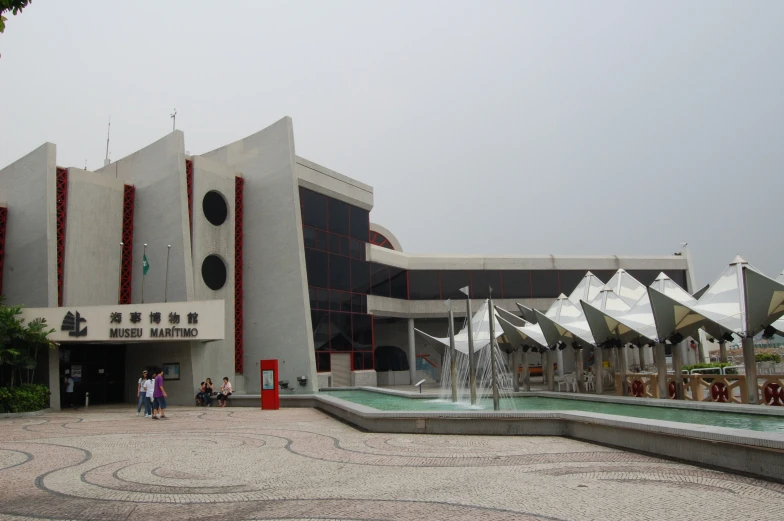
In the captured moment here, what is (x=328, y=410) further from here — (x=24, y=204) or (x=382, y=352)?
(x=382, y=352)

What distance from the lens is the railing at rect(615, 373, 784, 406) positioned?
1788cm

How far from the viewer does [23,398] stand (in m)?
23.2

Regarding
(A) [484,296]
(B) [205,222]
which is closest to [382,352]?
(A) [484,296]

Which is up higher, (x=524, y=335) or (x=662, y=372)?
(x=524, y=335)

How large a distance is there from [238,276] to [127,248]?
5.79m

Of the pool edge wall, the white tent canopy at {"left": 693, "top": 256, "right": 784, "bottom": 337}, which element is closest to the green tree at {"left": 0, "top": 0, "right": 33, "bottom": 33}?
the pool edge wall

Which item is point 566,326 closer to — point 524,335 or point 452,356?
point 524,335

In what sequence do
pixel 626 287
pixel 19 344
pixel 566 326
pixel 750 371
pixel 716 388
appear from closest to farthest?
pixel 750 371, pixel 716 388, pixel 19 344, pixel 566 326, pixel 626 287

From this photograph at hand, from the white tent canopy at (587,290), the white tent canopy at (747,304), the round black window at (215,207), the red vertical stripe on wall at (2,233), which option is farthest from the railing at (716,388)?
the red vertical stripe on wall at (2,233)

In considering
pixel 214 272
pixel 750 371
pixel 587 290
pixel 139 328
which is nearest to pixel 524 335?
pixel 587 290

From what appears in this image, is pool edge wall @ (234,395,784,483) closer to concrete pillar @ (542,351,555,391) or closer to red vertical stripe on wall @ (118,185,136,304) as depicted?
concrete pillar @ (542,351,555,391)

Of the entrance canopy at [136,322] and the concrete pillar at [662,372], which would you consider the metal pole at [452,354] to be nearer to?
the concrete pillar at [662,372]

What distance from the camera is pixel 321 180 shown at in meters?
36.8

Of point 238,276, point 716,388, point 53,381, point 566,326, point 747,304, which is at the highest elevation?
point 238,276
